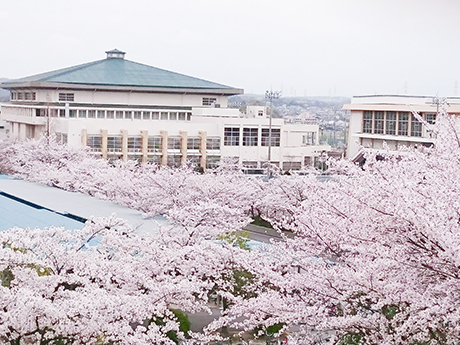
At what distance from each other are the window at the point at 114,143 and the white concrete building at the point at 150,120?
0.05 metres

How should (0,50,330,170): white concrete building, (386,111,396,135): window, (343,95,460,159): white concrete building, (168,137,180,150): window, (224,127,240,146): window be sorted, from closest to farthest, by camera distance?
1. (343,95,460,159): white concrete building
2. (386,111,396,135): window
3. (0,50,330,170): white concrete building
4. (168,137,180,150): window
5. (224,127,240,146): window

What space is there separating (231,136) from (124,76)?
14964 mm

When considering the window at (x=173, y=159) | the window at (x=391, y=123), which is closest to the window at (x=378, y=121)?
the window at (x=391, y=123)

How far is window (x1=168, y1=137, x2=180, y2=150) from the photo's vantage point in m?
42.0

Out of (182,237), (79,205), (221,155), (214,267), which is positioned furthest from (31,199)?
(221,155)

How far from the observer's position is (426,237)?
6117mm

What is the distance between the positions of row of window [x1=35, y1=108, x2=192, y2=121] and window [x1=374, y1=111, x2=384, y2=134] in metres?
13.5

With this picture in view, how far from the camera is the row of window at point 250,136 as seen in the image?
4312 cm

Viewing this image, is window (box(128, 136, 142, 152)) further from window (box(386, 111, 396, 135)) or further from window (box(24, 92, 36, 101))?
window (box(24, 92, 36, 101))

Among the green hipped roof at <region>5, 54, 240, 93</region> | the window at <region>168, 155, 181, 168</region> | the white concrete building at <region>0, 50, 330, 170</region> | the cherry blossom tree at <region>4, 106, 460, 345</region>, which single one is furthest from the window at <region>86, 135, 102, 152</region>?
the cherry blossom tree at <region>4, 106, 460, 345</region>

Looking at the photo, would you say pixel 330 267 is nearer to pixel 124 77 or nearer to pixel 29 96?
pixel 124 77

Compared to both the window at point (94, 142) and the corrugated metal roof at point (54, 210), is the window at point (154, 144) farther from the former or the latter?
the corrugated metal roof at point (54, 210)

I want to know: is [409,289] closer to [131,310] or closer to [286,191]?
[131,310]

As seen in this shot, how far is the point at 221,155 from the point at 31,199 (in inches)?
Answer: 813
